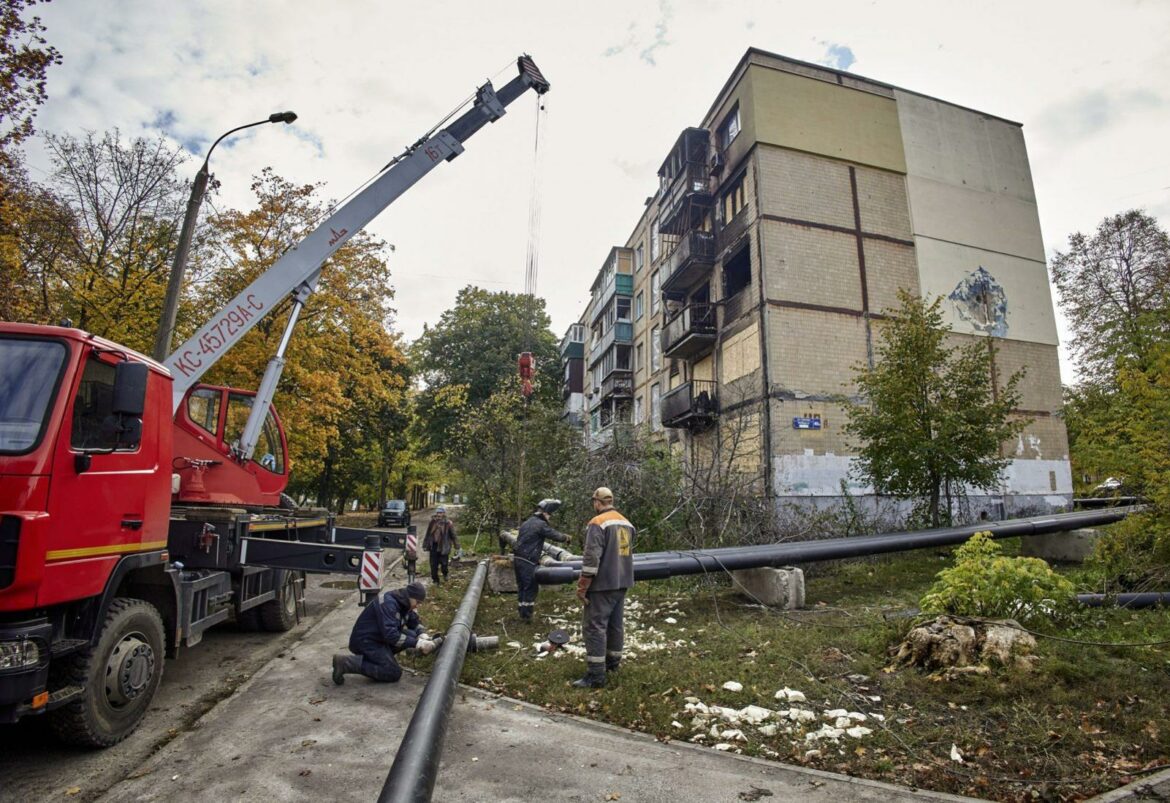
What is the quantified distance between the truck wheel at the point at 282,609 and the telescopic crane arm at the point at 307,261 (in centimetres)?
180

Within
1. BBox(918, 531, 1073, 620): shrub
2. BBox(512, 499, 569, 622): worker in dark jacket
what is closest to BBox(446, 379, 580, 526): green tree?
BBox(512, 499, 569, 622): worker in dark jacket

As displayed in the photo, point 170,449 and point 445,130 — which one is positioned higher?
point 445,130

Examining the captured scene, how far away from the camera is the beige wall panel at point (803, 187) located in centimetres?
1991

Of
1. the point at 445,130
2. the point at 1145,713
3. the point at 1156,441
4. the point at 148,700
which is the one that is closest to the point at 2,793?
the point at 148,700

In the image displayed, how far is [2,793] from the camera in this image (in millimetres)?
3660

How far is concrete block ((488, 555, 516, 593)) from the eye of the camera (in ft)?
34.1

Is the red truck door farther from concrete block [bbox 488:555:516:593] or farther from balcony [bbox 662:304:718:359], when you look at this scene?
balcony [bbox 662:304:718:359]

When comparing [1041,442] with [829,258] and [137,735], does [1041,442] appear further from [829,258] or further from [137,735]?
[137,735]

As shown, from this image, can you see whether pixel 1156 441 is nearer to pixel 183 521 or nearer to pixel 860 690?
pixel 860 690

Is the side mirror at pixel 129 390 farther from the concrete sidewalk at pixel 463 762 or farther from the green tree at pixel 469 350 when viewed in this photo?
the green tree at pixel 469 350

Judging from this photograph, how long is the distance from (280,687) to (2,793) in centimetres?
211

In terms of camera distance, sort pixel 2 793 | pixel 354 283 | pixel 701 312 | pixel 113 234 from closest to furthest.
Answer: pixel 2 793, pixel 113 234, pixel 354 283, pixel 701 312

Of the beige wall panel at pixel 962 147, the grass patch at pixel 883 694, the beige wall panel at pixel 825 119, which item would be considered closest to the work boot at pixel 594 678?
the grass patch at pixel 883 694

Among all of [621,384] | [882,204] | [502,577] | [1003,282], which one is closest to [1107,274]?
[1003,282]
